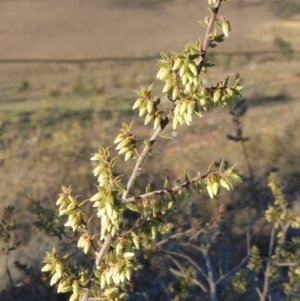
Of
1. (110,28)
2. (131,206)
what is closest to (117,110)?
(131,206)

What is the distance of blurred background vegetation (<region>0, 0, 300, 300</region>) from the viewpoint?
657cm

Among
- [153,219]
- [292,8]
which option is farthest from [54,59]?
[153,219]

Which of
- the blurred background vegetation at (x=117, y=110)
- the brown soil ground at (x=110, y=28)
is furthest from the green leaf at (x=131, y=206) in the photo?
the brown soil ground at (x=110, y=28)

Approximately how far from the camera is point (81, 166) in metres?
9.55

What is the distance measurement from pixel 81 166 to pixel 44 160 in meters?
0.79

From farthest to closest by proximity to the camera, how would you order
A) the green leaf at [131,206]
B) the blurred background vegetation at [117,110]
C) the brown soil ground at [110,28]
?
the brown soil ground at [110,28]
the blurred background vegetation at [117,110]
the green leaf at [131,206]

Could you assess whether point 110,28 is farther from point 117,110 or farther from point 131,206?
point 131,206

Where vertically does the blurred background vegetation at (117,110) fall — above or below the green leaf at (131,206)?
below

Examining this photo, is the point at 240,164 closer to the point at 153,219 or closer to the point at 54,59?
the point at 153,219

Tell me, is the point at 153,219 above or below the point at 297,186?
above

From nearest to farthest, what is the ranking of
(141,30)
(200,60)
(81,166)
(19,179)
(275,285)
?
(200,60) < (275,285) < (19,179) < (81,166) < (141,30)

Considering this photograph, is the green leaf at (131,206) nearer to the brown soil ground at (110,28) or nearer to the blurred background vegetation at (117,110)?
the blurred background vegetation at (117,110)

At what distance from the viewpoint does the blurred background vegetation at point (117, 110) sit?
657 centimetres

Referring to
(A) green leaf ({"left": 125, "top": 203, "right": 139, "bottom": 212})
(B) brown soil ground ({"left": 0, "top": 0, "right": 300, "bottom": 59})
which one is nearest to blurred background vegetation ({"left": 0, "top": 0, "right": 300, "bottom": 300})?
Answer: (B) brown soil ground ({"left": 0, "top": 0, "right": 300, "bottom": 59})
